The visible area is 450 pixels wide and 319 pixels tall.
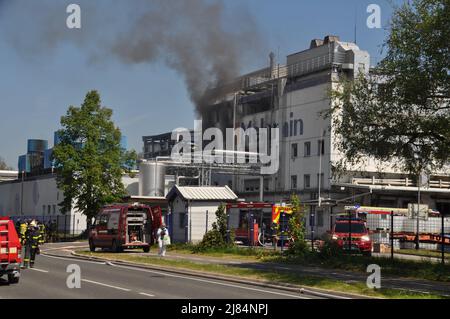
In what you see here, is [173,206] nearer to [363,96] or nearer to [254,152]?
[363,96]

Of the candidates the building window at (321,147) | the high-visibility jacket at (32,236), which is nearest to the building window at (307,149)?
the building window at (321,147)

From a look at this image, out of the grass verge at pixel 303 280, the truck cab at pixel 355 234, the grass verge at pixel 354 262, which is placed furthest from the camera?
the truck cab at pixel 355 234

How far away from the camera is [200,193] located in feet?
143

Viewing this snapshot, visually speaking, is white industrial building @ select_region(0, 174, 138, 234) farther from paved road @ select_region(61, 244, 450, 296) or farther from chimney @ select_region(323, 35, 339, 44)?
paved road @ select_region(61, 244, 450, 296)

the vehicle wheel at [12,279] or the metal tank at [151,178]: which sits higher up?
the metal tank at [151,178]

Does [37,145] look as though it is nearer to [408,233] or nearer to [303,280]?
[408,233]

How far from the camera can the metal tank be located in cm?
7381

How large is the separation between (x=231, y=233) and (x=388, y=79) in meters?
15.4

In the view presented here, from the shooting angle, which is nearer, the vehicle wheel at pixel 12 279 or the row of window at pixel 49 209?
the vehicle wheel at pixel 12 279

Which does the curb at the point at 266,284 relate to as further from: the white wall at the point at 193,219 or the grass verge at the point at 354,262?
the white wall at the point at 193,219

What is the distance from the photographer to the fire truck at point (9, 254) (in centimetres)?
1920

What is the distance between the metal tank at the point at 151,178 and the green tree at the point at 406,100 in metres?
48.1

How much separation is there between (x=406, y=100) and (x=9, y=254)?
13.1 m
